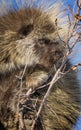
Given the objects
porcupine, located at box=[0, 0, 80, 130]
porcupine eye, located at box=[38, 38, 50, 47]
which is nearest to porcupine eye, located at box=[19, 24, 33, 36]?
porcupine, located at box=[0, 0, 80, 130]

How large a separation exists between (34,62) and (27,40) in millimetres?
225

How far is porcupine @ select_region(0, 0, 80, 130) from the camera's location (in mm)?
2535

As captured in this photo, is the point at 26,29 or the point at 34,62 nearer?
the point at 34,62

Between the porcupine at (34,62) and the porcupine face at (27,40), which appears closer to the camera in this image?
the porcupine at (34,62)

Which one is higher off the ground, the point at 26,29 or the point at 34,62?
the point at 26,29

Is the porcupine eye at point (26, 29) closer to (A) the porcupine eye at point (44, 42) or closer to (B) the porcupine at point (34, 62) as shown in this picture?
(B) the porcupine at point (34, 62)

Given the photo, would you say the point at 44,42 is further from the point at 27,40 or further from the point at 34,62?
the point at 34,62

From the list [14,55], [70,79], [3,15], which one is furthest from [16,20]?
[70,79]

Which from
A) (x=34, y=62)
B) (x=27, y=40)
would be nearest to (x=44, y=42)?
(x=27, y=40)

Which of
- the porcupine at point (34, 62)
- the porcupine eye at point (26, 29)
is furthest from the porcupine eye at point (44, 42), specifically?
the porcupine eye at point (26, 29)

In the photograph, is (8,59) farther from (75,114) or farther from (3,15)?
(75,114)

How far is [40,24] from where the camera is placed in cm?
294

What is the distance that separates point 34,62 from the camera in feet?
8.86

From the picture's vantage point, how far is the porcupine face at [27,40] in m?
2.67
